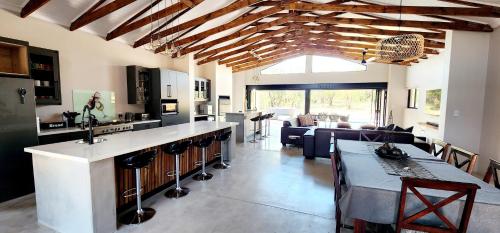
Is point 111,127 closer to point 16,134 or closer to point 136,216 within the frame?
point 16,134

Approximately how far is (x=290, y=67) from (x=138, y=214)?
8.98 m

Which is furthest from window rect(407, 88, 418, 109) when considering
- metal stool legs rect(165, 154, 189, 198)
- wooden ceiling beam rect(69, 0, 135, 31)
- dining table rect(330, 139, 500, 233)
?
wooden ceiling beam rect(69, 0, 135, 31)

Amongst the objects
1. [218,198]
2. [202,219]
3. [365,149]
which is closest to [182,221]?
[202,219]

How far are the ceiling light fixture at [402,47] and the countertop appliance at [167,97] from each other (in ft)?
16.1

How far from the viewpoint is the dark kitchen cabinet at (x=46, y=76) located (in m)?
3.67

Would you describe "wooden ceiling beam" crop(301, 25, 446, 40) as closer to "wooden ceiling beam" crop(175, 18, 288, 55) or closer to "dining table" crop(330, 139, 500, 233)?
"wooden ceiling beam" crop(175, 18, 288, 55)

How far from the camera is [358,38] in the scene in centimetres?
626

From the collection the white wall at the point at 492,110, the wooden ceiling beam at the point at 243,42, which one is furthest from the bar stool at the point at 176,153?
the white wall at the point at 492,110

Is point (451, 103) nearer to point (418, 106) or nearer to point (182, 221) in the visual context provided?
point (418, 106)

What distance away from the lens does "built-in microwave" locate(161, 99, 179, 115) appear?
5809 mm

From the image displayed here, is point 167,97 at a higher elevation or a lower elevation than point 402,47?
lower

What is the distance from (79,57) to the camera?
4.45 meters

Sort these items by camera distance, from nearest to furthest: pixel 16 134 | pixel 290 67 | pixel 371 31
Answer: pixel 16 134 < pixel 371 31 < pixel 290 67

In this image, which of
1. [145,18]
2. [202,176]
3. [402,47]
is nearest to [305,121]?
[202,176]
